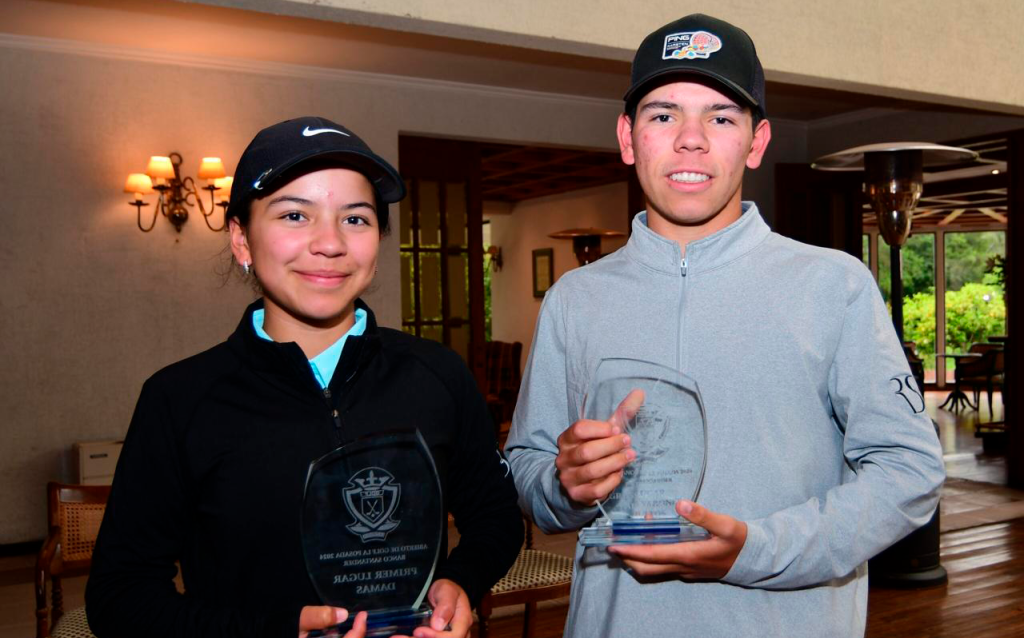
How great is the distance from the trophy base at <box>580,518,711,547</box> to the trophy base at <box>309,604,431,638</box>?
0.21 m

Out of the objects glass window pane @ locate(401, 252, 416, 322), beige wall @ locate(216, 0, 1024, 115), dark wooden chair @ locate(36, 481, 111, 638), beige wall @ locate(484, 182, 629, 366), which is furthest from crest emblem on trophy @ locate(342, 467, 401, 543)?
beige wall @ locate(484, 182, 629, 366)

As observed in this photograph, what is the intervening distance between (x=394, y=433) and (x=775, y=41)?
10.6ft

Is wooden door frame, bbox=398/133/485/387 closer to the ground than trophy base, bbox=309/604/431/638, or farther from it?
farther from it

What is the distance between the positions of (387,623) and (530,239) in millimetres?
11685

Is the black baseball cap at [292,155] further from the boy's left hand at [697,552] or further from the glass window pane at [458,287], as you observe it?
the glass window pane at [458,287]

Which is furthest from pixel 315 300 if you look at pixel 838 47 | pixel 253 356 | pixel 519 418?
pixel 838 47

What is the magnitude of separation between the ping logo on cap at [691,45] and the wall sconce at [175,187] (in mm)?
4489

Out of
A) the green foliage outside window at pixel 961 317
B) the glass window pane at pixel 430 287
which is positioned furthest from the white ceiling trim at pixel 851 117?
the green foliage outside window at pixel 961 317

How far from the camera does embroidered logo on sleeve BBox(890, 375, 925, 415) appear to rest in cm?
111

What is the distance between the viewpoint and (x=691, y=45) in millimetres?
1173

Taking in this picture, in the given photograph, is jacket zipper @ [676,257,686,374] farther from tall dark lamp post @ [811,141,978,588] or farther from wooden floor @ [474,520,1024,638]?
tall dark lamp post @ [811,141,978,588]

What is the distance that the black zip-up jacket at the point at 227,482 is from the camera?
1.04 m

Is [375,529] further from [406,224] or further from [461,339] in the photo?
[461,339]

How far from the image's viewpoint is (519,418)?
52.4 inches
